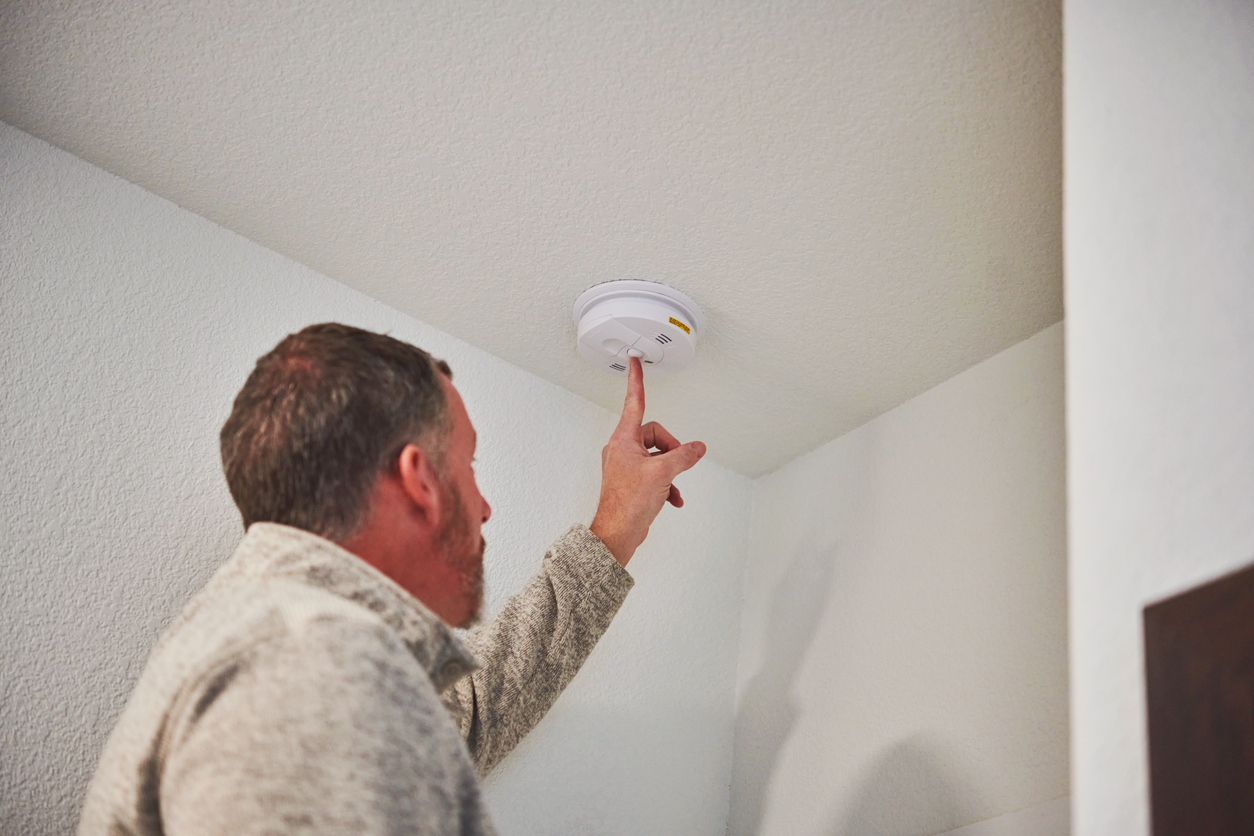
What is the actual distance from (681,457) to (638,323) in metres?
0.20

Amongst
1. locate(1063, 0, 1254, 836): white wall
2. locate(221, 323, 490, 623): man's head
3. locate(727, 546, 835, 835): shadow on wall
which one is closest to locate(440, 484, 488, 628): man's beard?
locate(221, 323, 490, 623): man's head

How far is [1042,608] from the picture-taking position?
3.42ft

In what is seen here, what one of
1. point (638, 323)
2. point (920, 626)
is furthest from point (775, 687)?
point (638, 323)

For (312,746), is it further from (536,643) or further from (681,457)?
(681,457)

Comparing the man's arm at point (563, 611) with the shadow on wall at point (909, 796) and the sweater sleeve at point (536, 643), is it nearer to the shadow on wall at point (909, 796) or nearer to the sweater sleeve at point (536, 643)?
the sweater sleeve at point (536, 643)

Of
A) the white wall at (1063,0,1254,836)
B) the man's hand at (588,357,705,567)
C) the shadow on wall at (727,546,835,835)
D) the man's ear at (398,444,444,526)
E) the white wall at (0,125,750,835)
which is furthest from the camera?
the shadow on wall at (727,546,835,835)

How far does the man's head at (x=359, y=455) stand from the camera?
29.9 inches

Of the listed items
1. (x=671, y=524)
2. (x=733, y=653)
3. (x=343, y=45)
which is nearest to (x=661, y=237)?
(x=343, y=45)

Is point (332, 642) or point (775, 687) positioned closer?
point (332, 642)

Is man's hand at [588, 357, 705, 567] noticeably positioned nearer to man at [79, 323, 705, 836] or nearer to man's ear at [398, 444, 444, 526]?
man at [79, 323, 705, 836]

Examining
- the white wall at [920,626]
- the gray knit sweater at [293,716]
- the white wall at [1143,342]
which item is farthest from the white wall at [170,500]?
the white wall at [1143,342]

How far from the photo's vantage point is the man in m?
0.53

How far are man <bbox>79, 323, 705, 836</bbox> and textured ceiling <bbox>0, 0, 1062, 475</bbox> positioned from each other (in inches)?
11.4

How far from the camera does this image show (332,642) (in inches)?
22.8
